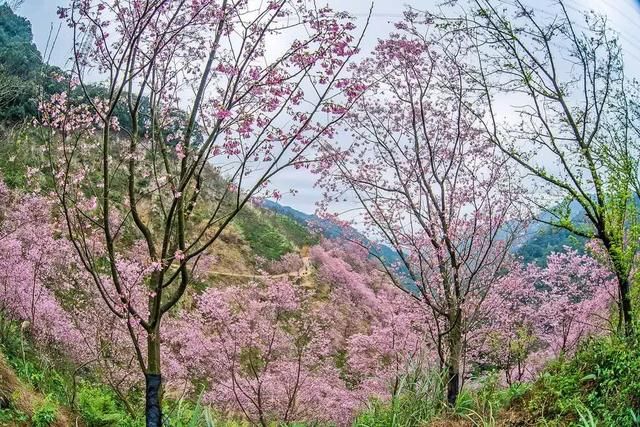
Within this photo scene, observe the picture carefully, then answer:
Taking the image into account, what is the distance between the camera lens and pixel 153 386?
452 centimetres

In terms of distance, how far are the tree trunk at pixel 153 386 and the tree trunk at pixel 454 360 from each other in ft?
10.6

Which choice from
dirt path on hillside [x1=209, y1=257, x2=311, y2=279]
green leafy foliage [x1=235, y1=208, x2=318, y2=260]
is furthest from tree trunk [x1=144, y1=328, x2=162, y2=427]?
green leafy foliage [x1=235, y1=208, x2=318, y2=260]

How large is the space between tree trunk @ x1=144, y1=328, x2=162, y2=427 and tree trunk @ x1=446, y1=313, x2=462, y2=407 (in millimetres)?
3236

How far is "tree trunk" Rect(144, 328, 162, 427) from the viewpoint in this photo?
4.47 metres

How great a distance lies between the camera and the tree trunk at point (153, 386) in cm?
447

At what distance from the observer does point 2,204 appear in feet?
42.5

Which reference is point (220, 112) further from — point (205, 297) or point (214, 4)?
point (205, 297)

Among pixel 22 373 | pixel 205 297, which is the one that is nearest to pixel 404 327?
pixel 205 297

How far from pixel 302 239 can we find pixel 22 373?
2333 centimetres

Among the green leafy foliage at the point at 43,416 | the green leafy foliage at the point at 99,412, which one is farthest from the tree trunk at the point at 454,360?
the green leafy foliage at the point at 43,416

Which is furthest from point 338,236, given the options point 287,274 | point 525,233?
point 287,274

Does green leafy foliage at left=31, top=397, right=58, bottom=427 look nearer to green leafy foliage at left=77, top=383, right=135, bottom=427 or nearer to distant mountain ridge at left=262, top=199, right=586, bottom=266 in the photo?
green leafy foliage at left=77, top=383, right=135, bottom=427

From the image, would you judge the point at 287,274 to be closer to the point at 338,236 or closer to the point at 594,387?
the point at 338,236

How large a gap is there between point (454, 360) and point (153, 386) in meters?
3.70
